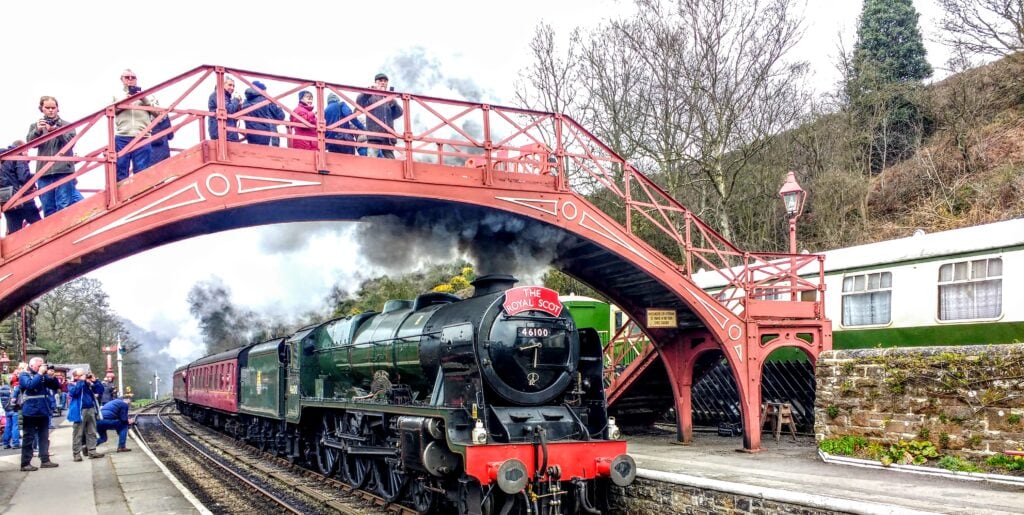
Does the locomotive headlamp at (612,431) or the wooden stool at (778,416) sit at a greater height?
the locomotive headlamp at (612,431)

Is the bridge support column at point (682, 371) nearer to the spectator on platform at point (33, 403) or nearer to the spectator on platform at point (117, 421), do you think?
the spectator on platform at point (33, 403)

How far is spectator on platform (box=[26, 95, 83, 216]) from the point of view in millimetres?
8812

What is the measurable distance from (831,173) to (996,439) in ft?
62.2

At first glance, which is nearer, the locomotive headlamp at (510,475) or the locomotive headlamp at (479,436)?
the locomotive headlamp at (510,475)

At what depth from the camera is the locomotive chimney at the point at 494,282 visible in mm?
9695

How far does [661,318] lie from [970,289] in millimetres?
5039

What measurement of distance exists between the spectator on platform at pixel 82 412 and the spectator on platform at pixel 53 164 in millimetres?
6168

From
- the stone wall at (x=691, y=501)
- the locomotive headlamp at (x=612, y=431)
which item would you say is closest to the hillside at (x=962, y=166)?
the stone wall at (x=691, y=501)

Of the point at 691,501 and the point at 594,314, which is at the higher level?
the point at 594,314

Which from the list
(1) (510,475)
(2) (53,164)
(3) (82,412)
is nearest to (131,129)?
(2) (53,164)

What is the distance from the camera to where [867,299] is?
14031mm

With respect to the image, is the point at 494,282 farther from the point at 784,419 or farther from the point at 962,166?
the point at 962,166

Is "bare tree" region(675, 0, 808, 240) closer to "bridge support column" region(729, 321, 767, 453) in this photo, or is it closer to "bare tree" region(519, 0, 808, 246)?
"bare tree" region(519, 0, 808, 246)

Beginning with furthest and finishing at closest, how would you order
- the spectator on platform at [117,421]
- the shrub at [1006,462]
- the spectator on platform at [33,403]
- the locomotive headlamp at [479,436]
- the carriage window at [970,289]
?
the spectator on platform at [117,421], the spectator on platform at [33,403], the carriage window at [970,289], the shrub at [1006,462], the locomotive headlamp at [479,436]
